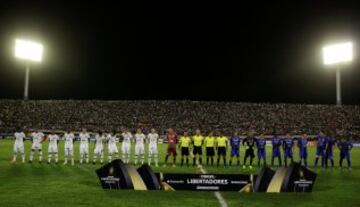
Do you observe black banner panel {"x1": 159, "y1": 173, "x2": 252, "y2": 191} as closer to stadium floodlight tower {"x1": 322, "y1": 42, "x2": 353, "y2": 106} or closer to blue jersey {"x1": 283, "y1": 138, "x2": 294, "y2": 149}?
blue jersey {"x1": 283, "y1": 138, "x2": 294, "y2": 149}

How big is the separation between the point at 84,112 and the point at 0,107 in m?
13.3

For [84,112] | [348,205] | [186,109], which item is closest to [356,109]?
[186,109]

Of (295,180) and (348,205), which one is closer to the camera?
(348,205)

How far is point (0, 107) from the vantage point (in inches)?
2383

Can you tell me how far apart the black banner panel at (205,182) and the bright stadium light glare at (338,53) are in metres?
50.5

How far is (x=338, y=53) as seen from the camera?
189 ft

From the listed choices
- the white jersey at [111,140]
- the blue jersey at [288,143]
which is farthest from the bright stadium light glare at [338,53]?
the white jersey at [111,140]

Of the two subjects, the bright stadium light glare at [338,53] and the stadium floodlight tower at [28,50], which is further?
the stadium floodlight tower at [28,50]

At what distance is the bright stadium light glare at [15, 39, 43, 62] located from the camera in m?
57.9

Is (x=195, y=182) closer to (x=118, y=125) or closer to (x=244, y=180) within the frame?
(x=244, y=180)

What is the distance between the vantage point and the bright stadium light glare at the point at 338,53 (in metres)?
56.8

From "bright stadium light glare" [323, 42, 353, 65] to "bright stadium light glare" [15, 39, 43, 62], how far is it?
44.5m

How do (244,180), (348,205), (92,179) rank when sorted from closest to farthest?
(348,205) < (244,180) < (92,179)

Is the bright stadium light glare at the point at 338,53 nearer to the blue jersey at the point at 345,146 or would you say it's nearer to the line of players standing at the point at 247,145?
the line of players standing at the point at 247,145
